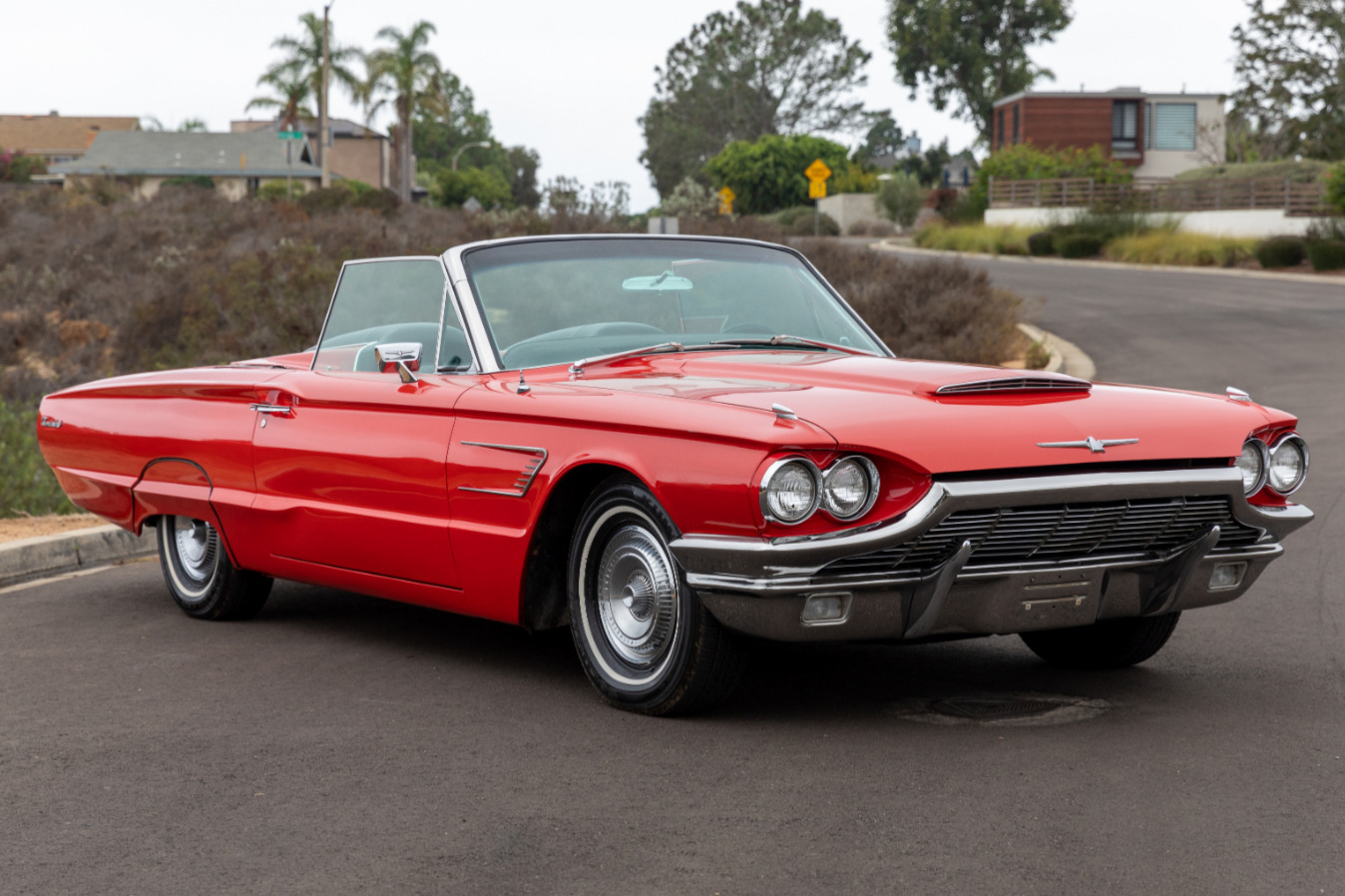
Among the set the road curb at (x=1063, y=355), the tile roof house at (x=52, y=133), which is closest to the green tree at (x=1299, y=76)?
the road curb at (x=1063, y=355)

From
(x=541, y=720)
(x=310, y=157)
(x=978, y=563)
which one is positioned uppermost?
(x=310, y=157)

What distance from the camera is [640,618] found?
4.94m

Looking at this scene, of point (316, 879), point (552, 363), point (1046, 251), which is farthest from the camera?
point (1046, 251)

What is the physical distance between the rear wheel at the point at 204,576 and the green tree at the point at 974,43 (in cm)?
8191

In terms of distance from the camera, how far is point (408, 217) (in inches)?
1248

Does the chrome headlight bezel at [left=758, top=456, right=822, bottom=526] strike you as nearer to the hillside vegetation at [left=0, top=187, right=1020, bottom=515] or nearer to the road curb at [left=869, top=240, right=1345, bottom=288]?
the hillside vegetation at [left=0, top=187, right=1020, bottom=515]

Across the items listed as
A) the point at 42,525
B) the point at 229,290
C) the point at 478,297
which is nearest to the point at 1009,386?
the point at 478,297

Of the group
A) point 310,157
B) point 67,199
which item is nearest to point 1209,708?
point 67,199

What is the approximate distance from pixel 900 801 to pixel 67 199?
121 feet

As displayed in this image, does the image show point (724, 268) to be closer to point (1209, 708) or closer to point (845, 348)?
point (845, 348)

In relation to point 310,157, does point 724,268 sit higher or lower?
lower

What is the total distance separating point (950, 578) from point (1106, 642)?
57.8 inches

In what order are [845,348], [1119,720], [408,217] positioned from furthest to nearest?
1. [408,217]
2. [845,348]
3. [1119,720]

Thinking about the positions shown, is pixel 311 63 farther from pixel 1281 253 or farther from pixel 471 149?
pixel 471 149
